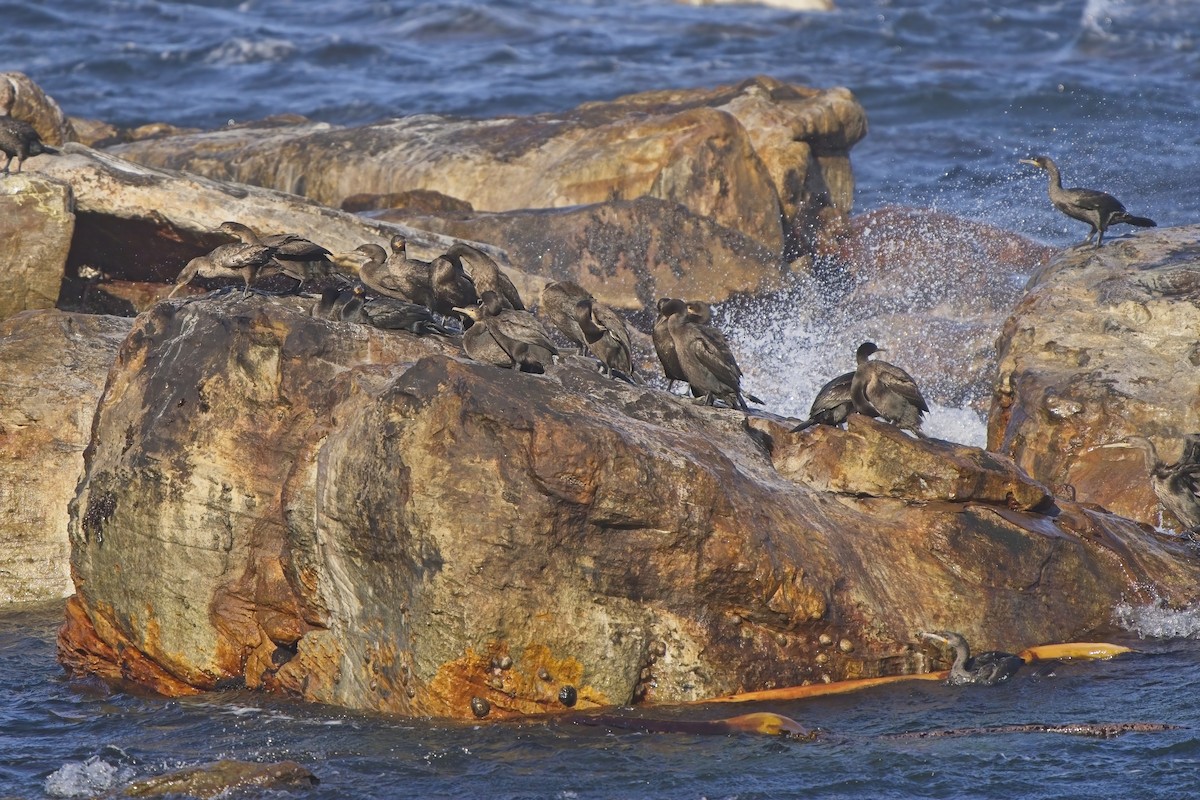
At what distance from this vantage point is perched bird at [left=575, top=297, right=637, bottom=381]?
1017cm

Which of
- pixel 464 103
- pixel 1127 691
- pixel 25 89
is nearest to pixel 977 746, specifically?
pixel 1127 691

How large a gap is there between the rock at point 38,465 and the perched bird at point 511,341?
2.76m

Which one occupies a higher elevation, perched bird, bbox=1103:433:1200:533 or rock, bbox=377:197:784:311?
rock, bbox=377:197:784:311

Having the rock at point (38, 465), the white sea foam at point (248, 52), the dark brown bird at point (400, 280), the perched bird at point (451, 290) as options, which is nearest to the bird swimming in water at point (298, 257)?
the dark brown bird at point (400, 280)

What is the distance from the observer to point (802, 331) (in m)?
15.7

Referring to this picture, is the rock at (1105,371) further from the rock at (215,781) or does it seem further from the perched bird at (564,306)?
the rock at (215,781)

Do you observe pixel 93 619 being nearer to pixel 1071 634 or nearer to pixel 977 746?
pixel 977 746

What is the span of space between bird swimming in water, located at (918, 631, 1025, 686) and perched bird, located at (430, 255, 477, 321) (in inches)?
148

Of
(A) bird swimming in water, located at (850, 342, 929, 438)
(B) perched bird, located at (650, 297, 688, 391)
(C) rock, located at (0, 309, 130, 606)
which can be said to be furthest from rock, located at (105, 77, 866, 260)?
(C) rock, located at (0, 309, 130, 606)

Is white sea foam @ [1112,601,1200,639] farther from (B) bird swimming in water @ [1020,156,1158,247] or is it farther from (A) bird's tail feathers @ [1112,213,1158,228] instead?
(A) bird's tail feathers @ [1112,213,1158,228]

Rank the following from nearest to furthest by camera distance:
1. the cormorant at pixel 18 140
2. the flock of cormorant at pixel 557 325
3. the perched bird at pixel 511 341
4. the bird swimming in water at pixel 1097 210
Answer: the perched bird at pixel 511 341
the flock of cormorant at pixel 557 325
the cormorant at pixel 18 140
the bird swimming in water at pixel 1097 210

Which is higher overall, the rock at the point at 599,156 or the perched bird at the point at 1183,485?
the rock at the point at 599,156

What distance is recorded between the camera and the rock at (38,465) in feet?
32.7

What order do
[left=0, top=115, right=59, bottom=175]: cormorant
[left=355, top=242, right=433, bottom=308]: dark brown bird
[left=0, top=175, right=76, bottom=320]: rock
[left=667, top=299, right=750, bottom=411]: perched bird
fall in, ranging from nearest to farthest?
[left=667, top=299, right=750, bottom=411]: perched bird < [left=355, top=242, right=433, bottom=308]: dark brown bird < [left=0, top=175, right=76, bottom=320]: rock < [left=0, top=115, right=59, bottom=175]: cormorant
